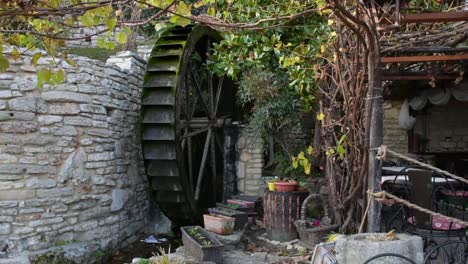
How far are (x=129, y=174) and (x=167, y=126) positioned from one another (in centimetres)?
93

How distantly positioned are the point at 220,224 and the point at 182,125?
215 centimetres

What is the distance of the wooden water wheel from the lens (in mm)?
6180

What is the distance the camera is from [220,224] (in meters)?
4.93

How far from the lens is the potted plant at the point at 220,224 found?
16.2 feet

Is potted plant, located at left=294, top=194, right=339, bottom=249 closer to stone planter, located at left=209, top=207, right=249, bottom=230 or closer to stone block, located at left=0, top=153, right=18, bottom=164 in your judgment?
stone planter, located at left=209, top=207, right=249, bottom=230

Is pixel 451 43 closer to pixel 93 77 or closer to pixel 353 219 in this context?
pixel 353 219

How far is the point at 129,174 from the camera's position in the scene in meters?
6.49

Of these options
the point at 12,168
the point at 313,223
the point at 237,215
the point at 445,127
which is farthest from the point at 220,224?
the point at 445,127

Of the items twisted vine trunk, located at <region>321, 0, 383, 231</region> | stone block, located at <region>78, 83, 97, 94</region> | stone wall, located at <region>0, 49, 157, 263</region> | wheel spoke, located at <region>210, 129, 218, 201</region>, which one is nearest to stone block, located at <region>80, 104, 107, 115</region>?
stone wall, located at <region>0, 49, 157, 263</region>

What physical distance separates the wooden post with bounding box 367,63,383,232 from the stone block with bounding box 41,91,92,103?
3.61 m

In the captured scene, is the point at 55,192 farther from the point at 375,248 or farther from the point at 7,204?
the point at 375,248

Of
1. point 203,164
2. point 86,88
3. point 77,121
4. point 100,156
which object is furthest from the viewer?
point 203,164

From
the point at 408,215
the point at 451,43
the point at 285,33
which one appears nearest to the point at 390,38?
the point at 451,43

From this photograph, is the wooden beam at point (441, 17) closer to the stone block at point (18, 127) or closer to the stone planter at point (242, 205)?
the stone planter at point (242, 205)
